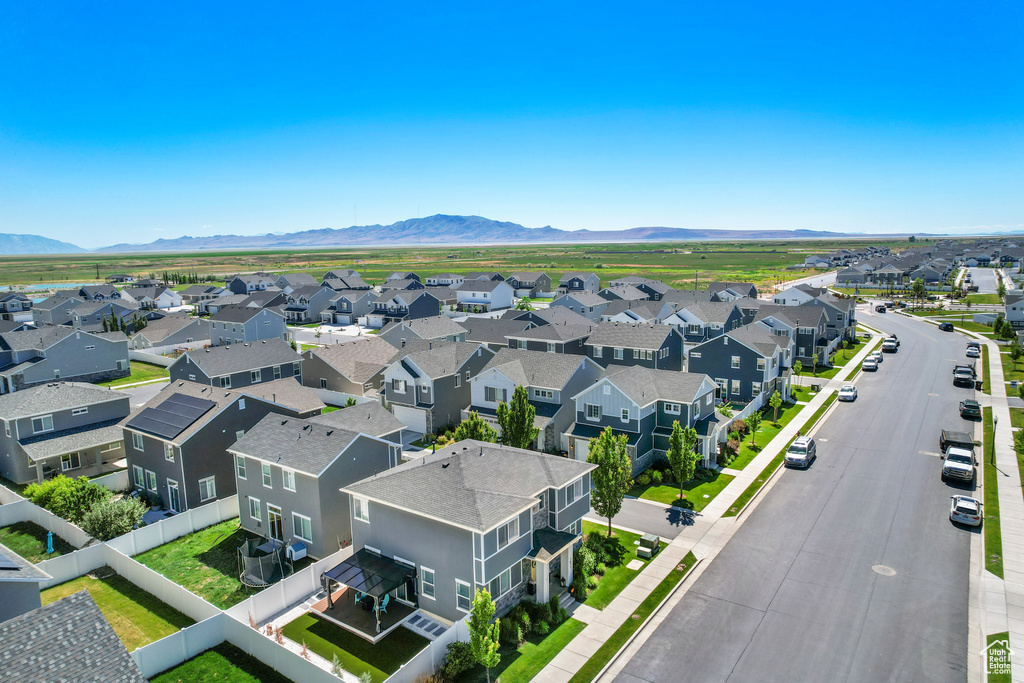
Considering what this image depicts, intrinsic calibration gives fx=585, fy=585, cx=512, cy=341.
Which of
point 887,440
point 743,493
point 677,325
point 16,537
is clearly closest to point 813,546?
point 743,493

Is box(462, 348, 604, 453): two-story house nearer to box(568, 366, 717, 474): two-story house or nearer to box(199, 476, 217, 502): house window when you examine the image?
box(568, 366, 717, 474): two-story house

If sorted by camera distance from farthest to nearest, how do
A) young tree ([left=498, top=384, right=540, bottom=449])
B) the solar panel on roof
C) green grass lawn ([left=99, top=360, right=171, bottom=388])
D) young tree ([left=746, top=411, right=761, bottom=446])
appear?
green grass lawn ([left=99, top=360, right=171, bottom=388]), young tree ([left=746, top=411, right=761, bottom=446]), young tree ([left=498, top=384, right=540, bottom=449]), the solar panel on roof

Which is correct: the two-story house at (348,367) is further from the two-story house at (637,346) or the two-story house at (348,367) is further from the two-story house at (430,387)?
the two-story house at (637,346)

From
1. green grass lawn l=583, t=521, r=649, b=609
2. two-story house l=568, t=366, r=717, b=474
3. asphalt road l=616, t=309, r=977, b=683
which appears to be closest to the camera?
asphalt road l=616, t=309, r=977, b=683

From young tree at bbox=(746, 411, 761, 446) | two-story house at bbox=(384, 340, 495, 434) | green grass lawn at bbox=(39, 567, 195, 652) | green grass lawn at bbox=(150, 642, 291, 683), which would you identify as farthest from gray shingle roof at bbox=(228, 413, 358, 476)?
young tree at bbox=(746, 411, 761, 446)

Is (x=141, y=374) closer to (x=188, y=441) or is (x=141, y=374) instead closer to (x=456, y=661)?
(x=188, y=441)

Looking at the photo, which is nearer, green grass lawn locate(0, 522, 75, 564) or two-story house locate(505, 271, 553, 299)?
green grass lawn locate(0, 522, 75, 564)
